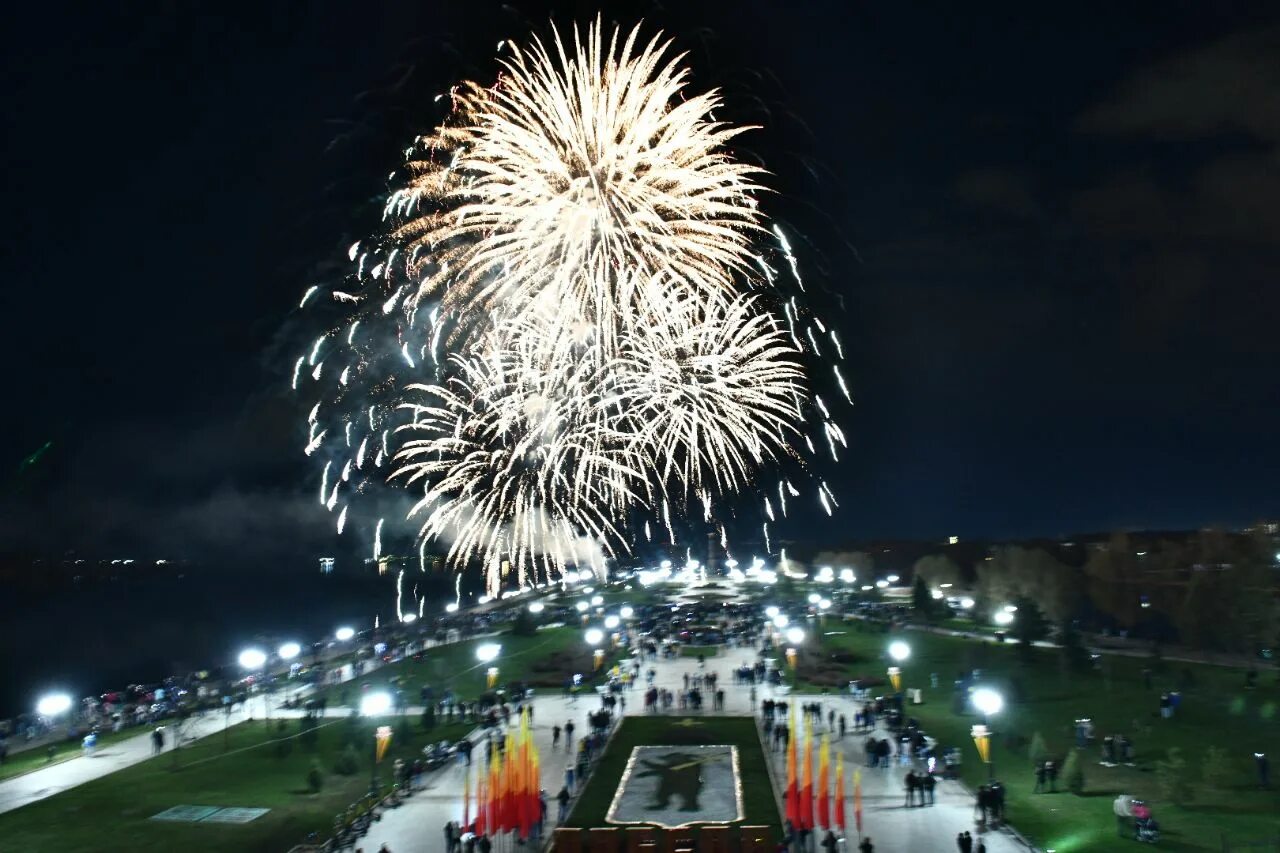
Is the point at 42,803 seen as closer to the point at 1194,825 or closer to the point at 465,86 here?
the point at 465,86

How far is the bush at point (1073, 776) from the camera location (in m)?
25.8

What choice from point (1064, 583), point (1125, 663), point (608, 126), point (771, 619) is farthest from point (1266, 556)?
point (608, 126)

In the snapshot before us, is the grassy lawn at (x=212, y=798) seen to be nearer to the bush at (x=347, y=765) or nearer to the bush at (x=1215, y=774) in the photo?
the bush at (x=347, y=765)

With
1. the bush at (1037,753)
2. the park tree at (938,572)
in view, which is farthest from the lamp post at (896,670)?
the park tree at (938,572)

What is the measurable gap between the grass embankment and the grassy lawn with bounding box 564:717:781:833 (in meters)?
8.48

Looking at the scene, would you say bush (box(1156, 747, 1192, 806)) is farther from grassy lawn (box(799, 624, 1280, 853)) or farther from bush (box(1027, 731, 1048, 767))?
bush (box(1027, 731, 1048, 767))

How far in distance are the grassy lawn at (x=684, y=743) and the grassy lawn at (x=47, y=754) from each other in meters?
19.1

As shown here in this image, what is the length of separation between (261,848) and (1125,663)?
1620 inches

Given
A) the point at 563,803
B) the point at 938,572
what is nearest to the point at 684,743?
the point at 563,803

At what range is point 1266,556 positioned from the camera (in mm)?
55312

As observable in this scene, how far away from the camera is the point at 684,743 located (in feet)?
110

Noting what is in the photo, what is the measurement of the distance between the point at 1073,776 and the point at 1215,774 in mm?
3598

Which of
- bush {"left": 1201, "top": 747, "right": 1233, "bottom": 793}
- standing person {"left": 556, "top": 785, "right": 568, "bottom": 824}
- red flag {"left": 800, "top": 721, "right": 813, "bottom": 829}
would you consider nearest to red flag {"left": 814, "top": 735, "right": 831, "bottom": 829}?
red flag {"left": 800, "top": 721, "right": 813, "bottom": 829}

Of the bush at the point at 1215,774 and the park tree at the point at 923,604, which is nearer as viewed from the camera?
the bush at the point at 1215,774
